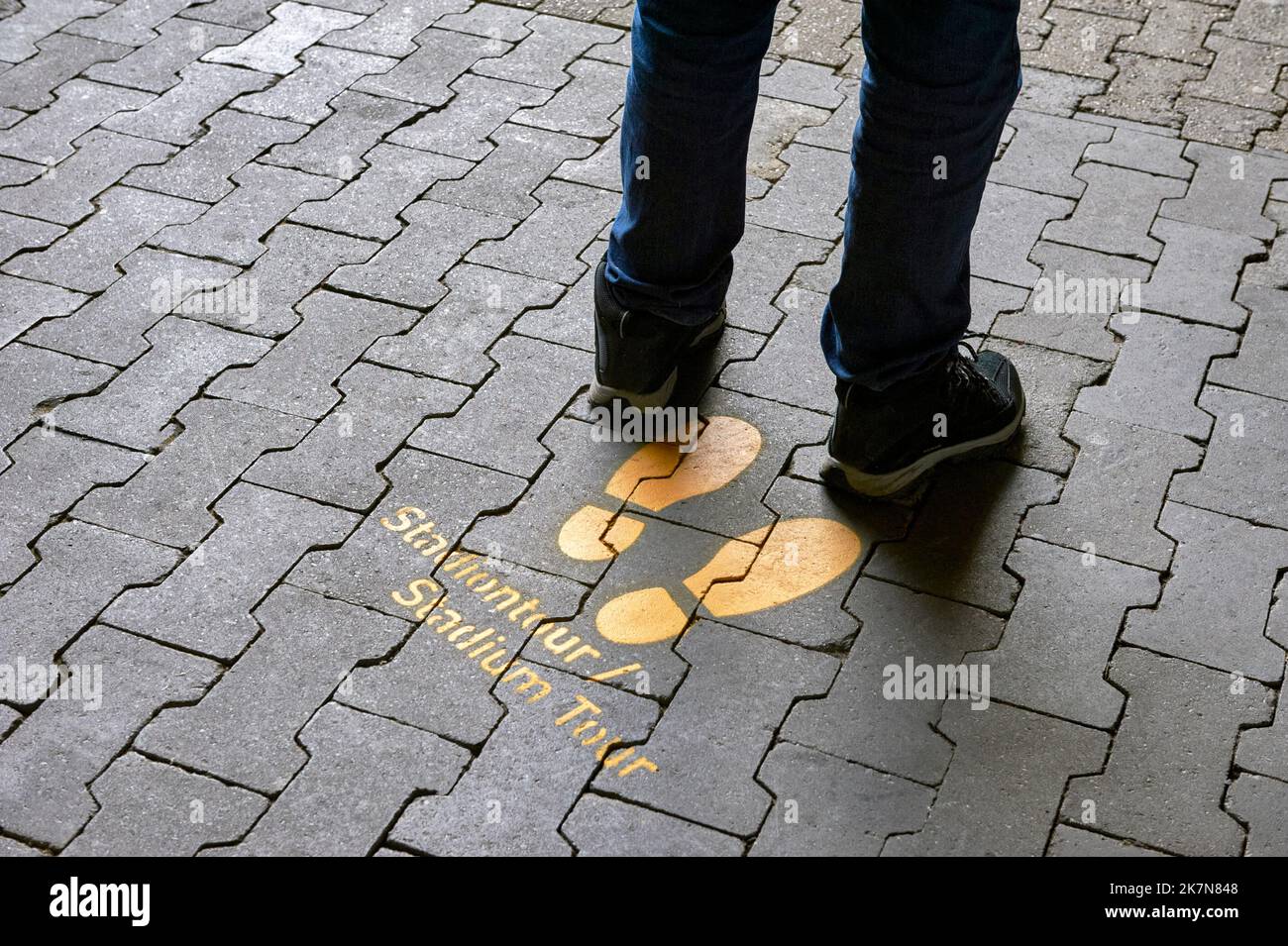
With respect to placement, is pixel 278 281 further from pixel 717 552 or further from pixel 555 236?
pixel 717 552

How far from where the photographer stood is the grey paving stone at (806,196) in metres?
3.60

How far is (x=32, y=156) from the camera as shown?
12.4 feet

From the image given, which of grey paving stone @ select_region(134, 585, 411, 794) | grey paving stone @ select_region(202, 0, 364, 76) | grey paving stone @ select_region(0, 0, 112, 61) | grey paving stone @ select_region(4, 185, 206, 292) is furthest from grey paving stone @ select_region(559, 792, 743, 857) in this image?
grey paving stone @ select_region(0, 0, 112, 61)

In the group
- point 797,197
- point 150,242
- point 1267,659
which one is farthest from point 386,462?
point 1267,659

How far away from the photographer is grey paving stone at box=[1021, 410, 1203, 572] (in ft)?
8.82

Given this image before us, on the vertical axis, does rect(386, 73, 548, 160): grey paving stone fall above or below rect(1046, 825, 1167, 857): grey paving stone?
above

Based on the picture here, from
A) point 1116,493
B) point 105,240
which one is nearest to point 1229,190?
point 1116,493

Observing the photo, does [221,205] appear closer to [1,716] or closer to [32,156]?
[32,156]

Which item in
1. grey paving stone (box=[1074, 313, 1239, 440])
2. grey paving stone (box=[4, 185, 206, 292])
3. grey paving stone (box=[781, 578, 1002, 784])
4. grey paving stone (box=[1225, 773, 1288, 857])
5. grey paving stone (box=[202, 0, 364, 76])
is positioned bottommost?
grey paving stone (box=[1225, 773, 1288, 857])

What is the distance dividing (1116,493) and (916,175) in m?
0.81

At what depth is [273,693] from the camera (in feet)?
7.72

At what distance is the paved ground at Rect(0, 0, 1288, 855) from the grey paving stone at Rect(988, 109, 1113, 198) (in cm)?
1

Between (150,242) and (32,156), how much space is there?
2.06ft

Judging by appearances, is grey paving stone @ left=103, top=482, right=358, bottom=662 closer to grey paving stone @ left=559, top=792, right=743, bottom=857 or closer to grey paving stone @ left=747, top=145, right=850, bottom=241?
grey paving stone @ left=559, top=792, right=743, bottom=857
